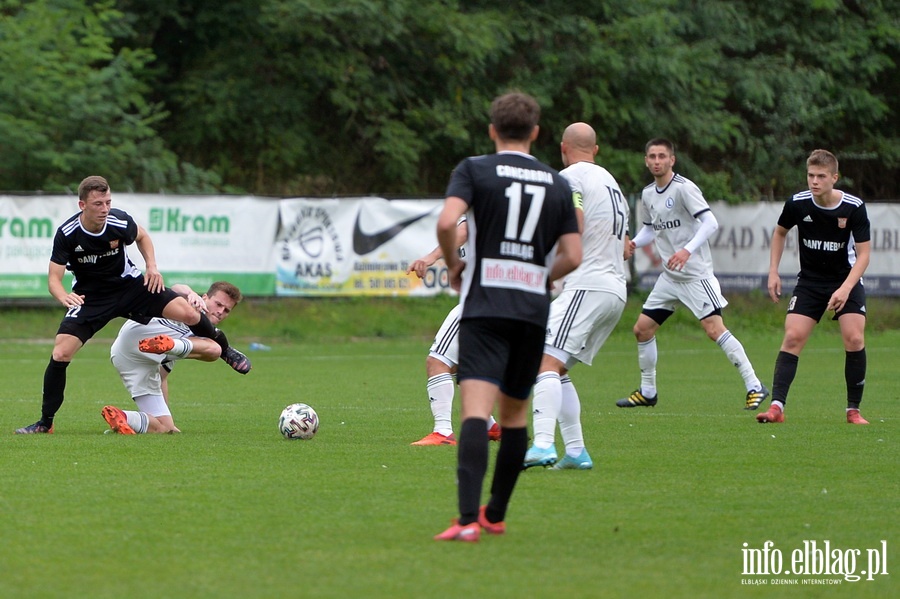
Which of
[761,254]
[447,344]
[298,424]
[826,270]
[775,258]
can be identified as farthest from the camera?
[761,254]

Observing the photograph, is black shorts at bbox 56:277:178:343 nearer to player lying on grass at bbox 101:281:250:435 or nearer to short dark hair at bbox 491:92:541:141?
player lying on grass at bbox 101:281:250:435

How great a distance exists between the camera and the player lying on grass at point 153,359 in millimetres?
9578

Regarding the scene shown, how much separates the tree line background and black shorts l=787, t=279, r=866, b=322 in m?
15.3

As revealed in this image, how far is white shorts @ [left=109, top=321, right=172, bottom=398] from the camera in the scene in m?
9.74

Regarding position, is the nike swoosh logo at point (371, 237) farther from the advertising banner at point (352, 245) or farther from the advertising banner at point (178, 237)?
the advertising banner at point (178, 237)

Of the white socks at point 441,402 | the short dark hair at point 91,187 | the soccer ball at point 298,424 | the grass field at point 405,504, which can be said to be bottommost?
the grass field at point 405,504

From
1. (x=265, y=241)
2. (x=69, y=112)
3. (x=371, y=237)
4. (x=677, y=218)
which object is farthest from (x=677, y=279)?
(x=69, y=112)

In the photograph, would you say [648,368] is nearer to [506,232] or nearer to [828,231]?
[828,231]

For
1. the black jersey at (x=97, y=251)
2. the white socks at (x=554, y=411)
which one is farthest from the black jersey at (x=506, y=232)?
the black jersey at (x=97, y=251)

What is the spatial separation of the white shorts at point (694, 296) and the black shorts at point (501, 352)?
644 cm

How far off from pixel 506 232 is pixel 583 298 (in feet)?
6.77

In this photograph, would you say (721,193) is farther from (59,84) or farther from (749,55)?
(59,84)

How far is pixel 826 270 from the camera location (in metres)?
10.4

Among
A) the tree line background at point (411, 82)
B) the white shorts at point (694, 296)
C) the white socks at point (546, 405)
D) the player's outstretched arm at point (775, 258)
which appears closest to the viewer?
the white socks at point (546, 405)
